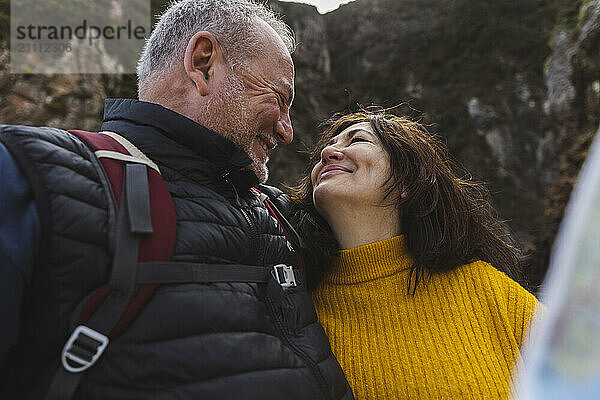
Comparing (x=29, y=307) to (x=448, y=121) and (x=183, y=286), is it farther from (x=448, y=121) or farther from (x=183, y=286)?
(x=448, y=121)

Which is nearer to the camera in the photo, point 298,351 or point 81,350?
point 81,350

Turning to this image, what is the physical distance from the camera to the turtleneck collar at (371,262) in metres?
1.81

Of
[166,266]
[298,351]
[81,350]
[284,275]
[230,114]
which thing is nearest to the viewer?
[81,350]

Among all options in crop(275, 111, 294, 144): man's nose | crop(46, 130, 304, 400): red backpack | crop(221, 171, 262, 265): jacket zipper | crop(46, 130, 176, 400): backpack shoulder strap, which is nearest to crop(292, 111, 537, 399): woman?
crop(275, 111, 294, 144): man's nose

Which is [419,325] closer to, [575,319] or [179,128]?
[179,128]

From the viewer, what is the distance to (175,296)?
0.95 meters

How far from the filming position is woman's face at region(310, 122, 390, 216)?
1848 mm

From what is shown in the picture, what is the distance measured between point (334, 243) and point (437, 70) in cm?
779

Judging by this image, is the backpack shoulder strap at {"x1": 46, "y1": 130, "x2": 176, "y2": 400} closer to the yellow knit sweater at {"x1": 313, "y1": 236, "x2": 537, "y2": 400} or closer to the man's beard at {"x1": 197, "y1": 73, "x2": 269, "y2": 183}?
the man's beard at {"x1": 197, "y1": 73, "x2": 269, "y2": 183}

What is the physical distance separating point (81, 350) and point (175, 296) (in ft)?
0.69

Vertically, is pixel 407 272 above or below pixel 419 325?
above

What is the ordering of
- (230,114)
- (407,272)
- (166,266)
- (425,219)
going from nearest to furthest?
(166,266) → (230,114) → (407,272) → (425,219)

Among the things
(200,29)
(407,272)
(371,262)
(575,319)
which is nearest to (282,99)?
(200,29)

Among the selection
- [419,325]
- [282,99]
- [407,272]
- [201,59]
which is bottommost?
[419,325]
